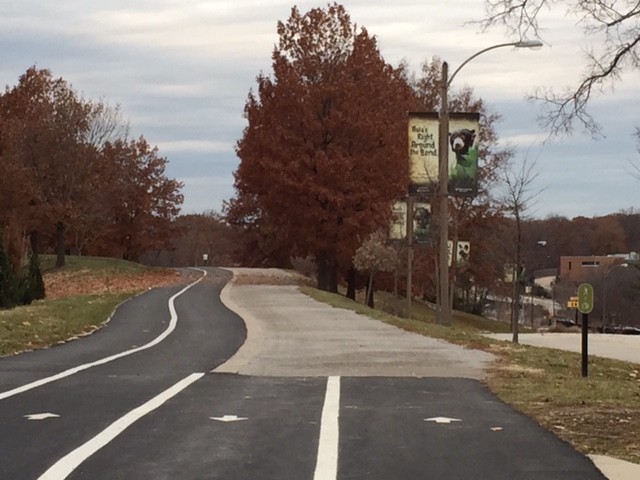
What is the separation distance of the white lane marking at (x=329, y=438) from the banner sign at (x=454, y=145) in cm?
1694

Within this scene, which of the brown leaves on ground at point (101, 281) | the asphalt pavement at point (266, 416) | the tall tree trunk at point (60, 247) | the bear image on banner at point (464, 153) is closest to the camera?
the asphalt pavement at point (266, 416)

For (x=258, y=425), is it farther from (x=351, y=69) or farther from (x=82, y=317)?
(x=351, y=69)

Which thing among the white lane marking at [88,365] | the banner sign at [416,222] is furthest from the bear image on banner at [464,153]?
the banner sign at [416,222]

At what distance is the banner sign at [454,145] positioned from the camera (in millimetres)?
27891

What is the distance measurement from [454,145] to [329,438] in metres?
20.3

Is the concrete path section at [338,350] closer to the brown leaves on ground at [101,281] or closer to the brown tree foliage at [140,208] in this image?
the brown leaves on ground at [101,281]

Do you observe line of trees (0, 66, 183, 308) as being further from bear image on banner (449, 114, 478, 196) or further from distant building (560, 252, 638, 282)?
distant building (560, 252, 638, 282)

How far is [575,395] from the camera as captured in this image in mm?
11719

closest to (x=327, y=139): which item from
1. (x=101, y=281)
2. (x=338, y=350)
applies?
(x=101, y=281)

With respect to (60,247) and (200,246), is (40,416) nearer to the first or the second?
(60,247)

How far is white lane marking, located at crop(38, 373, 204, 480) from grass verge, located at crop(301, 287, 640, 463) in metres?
3.87

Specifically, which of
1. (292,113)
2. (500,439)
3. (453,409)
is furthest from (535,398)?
(292,113)

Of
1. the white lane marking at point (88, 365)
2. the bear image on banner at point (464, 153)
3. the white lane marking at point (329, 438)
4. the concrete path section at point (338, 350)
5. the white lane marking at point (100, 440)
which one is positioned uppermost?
the bear image on banner at point (464, 153)

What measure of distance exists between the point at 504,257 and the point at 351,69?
12.1 m
